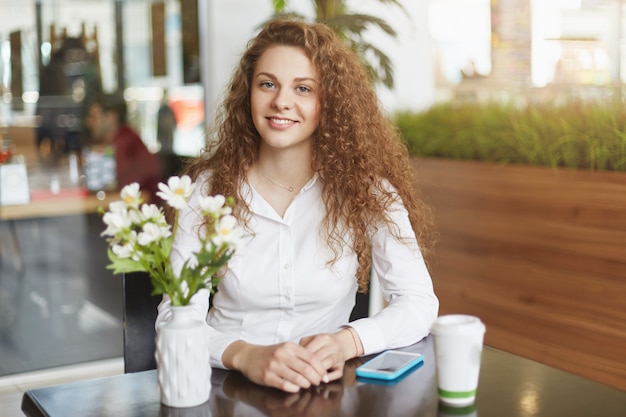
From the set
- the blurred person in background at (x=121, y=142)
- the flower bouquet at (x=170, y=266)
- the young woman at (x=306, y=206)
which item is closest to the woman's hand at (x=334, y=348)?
the young woman at (x=306, y=206)

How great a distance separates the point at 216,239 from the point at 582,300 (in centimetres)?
235

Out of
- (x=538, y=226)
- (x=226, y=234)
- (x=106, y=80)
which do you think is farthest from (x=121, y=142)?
(x=226, y=234)

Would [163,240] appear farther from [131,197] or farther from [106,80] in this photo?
[106,80]

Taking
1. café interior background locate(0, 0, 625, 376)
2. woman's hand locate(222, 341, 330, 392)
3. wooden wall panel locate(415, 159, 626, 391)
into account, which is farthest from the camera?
café interior background locate(0, 0, 625, 376)

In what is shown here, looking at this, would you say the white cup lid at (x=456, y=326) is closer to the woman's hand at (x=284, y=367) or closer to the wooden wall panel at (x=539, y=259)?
the woman's hand at (x=284, y=367)

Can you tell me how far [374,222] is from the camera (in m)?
2.20

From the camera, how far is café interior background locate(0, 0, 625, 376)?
4.23m

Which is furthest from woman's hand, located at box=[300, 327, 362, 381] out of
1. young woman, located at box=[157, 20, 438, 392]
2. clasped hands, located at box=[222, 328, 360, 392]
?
young woman, located at box=[157, 20, 438, 392]

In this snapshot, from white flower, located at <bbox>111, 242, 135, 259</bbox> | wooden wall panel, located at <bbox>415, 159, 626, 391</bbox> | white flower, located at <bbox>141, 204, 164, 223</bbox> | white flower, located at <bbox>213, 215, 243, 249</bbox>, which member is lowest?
wooden wall panel, located at <bbox>415, 159, 626, 391</bbox>

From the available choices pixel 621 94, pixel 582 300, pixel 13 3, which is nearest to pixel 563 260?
pixel 582 300

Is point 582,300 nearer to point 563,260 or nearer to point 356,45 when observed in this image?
point 563,260

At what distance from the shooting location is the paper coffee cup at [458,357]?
5.02ft

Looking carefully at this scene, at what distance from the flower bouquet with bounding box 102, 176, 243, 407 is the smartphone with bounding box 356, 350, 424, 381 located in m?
0.32

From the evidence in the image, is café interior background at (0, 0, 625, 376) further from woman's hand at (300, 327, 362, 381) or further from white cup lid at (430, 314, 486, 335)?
white cup lid at (430, 314, 486, 335)
